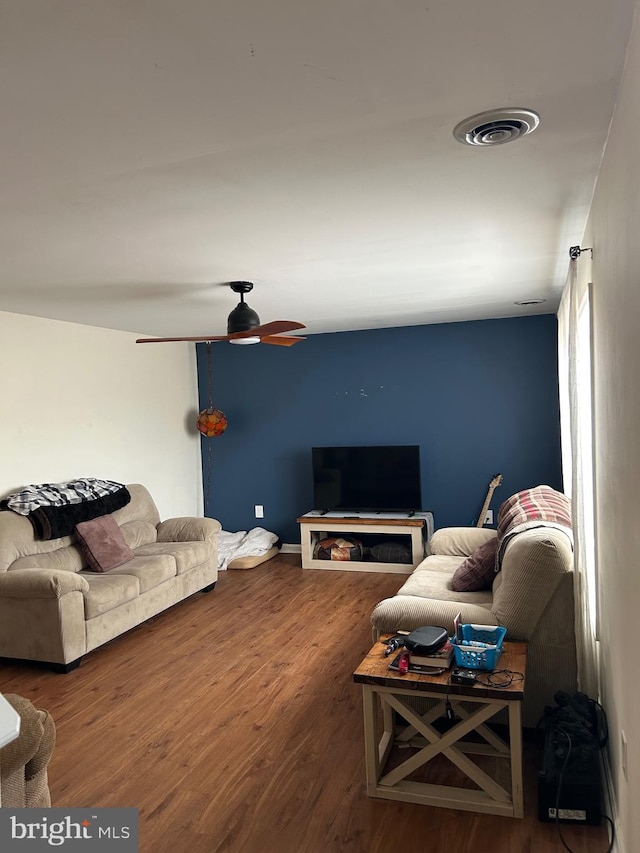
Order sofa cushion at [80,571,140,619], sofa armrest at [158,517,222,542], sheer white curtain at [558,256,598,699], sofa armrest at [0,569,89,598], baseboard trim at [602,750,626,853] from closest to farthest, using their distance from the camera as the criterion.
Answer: baseboard trim at [602,750,626,853] < sheer white curtain at [558,256,598,699] < sofa armrest at [0,569,89,598] < sofa cushion at [80,571,140,619] < sofa armrest at [158,517,222,542]

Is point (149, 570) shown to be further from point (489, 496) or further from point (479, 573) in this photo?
point (489, 496)

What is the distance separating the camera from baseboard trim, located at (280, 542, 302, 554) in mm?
6996

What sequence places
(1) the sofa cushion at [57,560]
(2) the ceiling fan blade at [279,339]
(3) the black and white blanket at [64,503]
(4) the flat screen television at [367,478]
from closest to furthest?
1. (2) the ceiling fan blade at [279,339]
2. (1) the sofa cushion at [57,560]
3. (3) the black and white blanket at [64,503]
4. (4) the flat screen television at [367,478]

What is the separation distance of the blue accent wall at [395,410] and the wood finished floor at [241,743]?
1988mm

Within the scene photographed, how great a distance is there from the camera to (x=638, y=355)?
154 centimetres

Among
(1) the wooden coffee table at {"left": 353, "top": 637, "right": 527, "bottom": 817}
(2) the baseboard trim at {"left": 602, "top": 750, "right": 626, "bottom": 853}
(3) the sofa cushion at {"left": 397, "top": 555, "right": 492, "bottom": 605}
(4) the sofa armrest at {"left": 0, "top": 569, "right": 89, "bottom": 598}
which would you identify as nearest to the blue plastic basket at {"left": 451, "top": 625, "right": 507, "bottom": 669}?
(1) the wooden coffee table at {"left": 353, "top": 637, "right": 527, "bottom": 817}

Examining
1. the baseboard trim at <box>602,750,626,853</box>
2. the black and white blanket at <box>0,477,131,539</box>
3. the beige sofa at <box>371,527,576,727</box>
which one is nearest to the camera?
the baseboard trim at <box>602,750,626,853</box>

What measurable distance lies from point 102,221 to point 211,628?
305 centimetres

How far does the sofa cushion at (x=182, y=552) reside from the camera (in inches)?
204

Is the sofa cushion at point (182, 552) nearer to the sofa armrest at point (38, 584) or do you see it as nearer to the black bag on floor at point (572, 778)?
the sofa armrest at point (38, 584)

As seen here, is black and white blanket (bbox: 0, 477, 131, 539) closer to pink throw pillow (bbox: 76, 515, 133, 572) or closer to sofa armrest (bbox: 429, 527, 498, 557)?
pink throw pillow (bbox: 76, 515, 133, 572)

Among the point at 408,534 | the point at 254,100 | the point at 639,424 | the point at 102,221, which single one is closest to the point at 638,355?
the point at 639,424

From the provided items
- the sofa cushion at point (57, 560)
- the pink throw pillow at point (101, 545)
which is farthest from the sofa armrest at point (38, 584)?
the pink throw pillow at point (101, 545)

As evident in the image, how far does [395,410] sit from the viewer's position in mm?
6574
